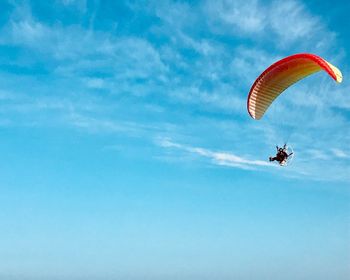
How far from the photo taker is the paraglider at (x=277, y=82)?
39.1 metres

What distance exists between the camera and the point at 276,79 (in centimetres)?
4109

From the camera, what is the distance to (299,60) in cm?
3778

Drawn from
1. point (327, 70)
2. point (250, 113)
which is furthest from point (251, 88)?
point (327, 70)

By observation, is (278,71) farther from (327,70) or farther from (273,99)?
(327,70)

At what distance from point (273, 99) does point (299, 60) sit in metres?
5.72

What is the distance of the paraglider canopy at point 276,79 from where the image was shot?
38.9 metres

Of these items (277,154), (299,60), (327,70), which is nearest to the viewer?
(327,70)

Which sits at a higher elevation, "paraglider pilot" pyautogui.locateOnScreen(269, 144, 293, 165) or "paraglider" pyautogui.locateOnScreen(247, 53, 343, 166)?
"paraglider" pyautogui.locateOnScreen(247, 53, 343, 166)

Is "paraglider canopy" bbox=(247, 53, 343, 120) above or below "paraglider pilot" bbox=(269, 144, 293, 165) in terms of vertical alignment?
above

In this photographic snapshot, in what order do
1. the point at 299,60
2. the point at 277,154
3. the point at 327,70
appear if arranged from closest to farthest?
the point at 327,70, the point at 299,60, the point at 277,154

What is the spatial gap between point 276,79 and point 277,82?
52 centimetres

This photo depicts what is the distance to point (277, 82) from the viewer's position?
136ft

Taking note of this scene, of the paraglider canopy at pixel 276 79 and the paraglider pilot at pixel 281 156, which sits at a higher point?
the paraglider canopy at pixel 276 79

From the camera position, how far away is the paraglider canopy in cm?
3891
